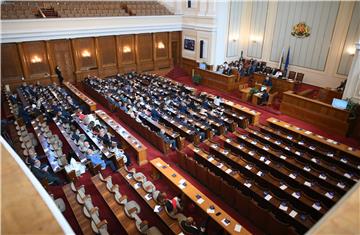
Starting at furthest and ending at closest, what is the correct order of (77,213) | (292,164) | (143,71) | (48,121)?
(143,71), (48,121), (292,164), (77,213)

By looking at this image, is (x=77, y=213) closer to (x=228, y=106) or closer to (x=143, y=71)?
(x=228, y=106)

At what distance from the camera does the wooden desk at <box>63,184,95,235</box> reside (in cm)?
512

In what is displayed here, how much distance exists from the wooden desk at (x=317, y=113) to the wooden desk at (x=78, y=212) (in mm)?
9502

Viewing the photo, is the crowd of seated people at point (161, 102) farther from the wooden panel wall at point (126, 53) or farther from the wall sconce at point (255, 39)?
the wall sconce at point (255, 39)

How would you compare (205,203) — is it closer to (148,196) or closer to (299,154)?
(148,196)

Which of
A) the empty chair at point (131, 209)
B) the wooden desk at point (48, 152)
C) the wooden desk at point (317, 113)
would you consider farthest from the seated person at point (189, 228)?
the wooden desk at point (317, 113)

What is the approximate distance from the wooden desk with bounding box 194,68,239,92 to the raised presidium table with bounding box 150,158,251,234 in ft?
27.5

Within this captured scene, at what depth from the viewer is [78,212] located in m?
5.51

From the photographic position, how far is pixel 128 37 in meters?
16.5

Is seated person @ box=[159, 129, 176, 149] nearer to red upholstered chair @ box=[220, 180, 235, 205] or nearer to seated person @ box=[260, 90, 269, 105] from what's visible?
red upholstered chair @ box=[220, 180, 235, 205]

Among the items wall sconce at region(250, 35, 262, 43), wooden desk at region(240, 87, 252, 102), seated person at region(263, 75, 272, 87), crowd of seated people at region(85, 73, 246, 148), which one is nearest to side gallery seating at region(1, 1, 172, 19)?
crowd of seated people at region(85, 73, 246, 148)

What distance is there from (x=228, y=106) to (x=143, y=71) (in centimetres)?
837

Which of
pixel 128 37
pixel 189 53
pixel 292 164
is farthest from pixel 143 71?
pixel 292 164

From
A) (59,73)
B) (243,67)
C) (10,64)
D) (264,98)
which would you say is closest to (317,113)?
(264,98)
